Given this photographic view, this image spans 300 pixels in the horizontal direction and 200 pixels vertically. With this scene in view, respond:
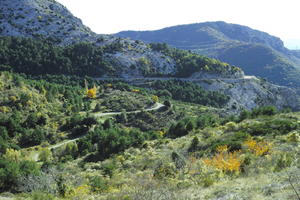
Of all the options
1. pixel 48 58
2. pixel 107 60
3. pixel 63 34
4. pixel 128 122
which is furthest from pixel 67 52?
pixel 128 122

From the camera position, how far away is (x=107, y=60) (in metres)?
132

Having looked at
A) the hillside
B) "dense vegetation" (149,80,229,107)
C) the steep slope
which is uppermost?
the steep slope

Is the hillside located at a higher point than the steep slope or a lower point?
lower

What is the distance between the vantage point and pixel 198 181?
17297 mm

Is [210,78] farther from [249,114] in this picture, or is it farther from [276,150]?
[276,150]

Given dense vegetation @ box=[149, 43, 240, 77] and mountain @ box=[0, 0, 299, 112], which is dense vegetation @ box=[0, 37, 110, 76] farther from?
dense vegetation @ box=[149, 43, 240, 77]

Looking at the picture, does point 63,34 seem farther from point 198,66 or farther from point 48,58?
point 198,66

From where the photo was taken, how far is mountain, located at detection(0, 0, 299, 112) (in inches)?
4668

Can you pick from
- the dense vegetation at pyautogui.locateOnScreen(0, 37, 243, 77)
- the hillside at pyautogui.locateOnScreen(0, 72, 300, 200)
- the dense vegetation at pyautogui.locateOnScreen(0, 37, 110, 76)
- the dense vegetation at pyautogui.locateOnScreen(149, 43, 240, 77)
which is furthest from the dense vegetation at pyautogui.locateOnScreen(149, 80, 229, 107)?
the dense vegetation at pyautogui.locateOnScreen(0, 37, 110, 76)

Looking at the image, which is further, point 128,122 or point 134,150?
point 128,122

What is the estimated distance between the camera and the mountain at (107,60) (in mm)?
118562

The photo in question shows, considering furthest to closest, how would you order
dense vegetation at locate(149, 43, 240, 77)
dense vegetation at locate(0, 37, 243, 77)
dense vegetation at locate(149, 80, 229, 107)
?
dense vegetation at locate(149, 43, 240, 77) → dense vegetation at locate(0, 37, 243, 77) → dense vegetation at locate(149, 80, 229, 107)

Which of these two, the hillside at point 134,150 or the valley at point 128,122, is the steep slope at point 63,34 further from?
the hillside at point 134,150

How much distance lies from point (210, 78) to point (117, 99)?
218 ft
